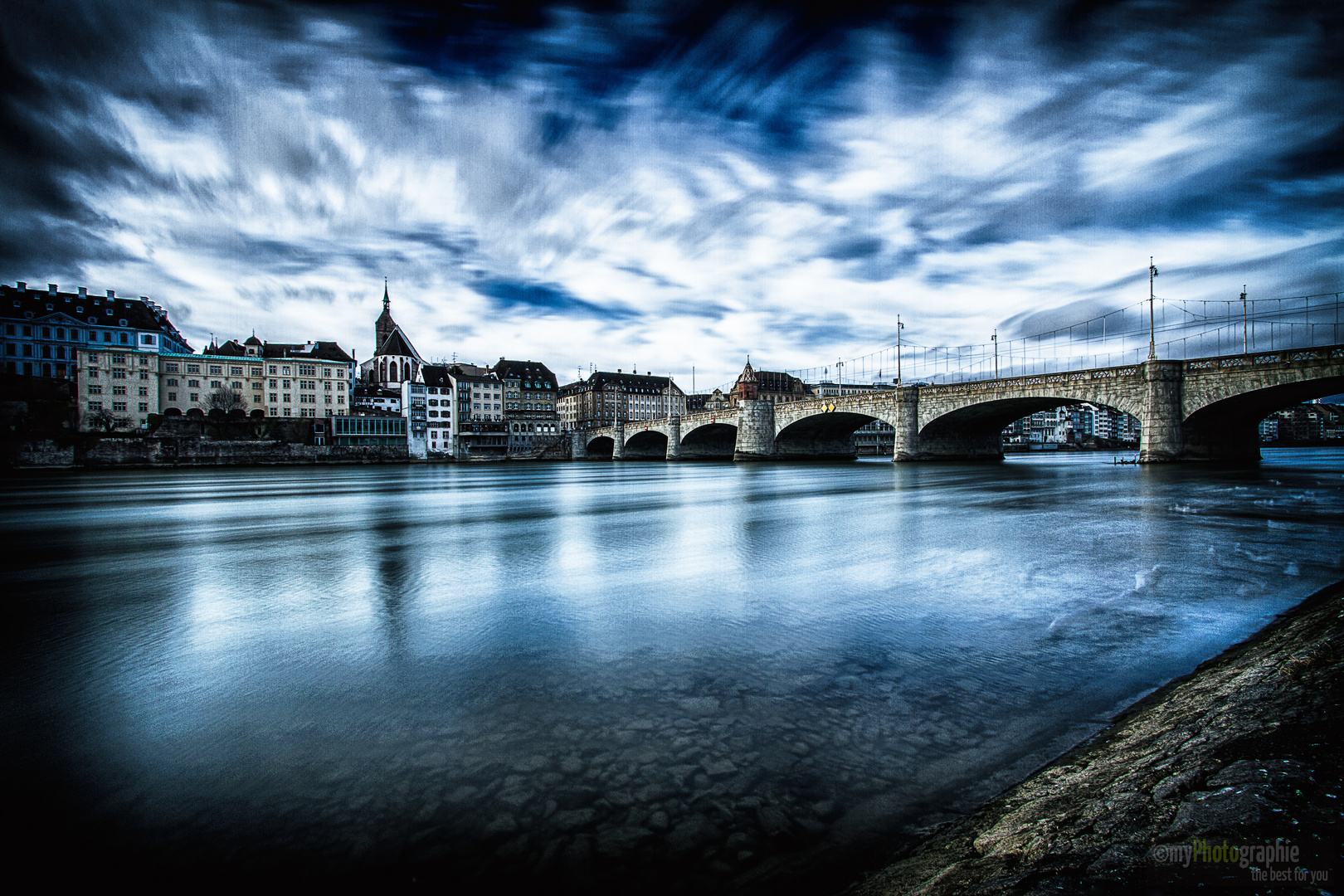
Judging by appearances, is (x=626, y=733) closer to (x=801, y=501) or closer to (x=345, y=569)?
(x=345, y=569)

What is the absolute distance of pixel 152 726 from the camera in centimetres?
423

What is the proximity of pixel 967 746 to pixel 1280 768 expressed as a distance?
5.42 feet

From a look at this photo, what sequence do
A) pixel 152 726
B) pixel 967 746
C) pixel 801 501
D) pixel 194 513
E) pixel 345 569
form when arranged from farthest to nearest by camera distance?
pixel 801 501
pixel 194 513
pixel 345 569
pixel 152 726
pixel 967 746

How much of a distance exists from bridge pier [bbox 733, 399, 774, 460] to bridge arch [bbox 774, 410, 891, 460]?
1071 millimetres

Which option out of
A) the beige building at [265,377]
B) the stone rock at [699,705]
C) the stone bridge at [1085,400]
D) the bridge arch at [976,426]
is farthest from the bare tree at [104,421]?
the stone rock at [699,705]

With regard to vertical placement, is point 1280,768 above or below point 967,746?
above

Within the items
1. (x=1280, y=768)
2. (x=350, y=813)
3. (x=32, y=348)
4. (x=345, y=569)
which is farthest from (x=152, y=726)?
(x=32, y=348)

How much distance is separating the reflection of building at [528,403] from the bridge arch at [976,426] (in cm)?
7015

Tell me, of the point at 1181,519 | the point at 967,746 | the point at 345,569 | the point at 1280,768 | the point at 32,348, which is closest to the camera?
the point at 1280,768

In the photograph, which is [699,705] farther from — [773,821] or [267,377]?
[267,377]

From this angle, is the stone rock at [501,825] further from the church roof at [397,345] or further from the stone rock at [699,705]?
the church roof at [397,345]

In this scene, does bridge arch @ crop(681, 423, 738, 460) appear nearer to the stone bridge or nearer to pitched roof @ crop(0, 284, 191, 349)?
the stone bridge

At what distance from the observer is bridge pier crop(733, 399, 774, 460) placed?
61875 millimetres

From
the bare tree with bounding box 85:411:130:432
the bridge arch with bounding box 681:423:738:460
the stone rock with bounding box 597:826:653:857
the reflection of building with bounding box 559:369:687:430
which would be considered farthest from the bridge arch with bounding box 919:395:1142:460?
the bare tree with bounding box 85:411:130:432
